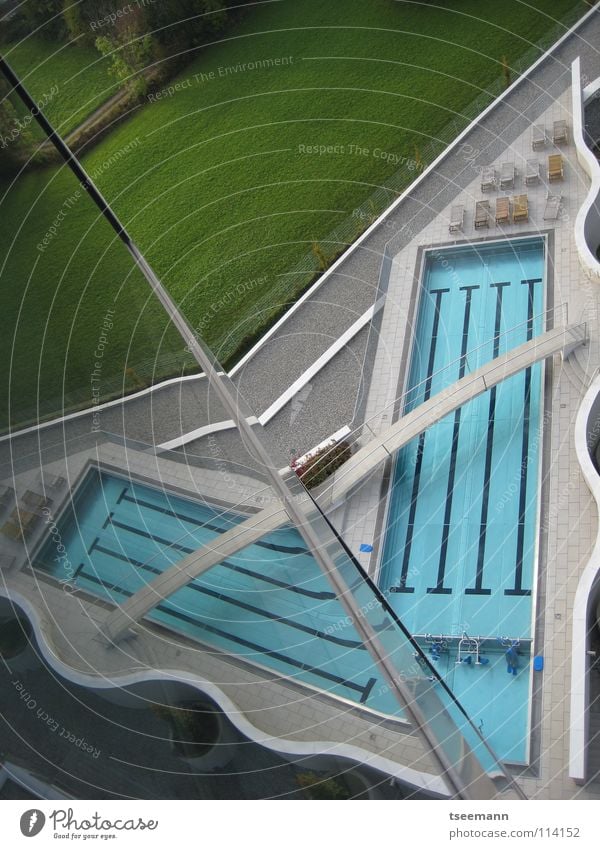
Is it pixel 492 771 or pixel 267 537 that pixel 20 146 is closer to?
pixel 267 537

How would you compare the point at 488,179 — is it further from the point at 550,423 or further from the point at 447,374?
the point at 550,423

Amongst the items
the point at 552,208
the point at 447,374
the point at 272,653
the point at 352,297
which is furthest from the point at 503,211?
the point at 272,653

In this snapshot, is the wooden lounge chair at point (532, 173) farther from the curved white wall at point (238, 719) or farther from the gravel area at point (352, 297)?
the curved white wall at point (238, 719)

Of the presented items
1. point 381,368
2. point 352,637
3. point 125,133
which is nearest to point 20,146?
point 352,637

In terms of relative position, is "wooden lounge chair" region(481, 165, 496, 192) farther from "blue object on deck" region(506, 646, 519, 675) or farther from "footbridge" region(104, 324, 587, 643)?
"blue object on deck" region(506, 646, 519, 675)

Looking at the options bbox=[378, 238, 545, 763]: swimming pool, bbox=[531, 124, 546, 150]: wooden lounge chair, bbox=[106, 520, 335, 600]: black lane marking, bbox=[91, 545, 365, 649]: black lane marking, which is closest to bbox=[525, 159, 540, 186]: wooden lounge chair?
bbox=[531, 124, 546, 150]: wooden lounge chair

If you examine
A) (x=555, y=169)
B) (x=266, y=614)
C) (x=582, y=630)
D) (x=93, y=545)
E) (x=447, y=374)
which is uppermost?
(x=555, y=169)
